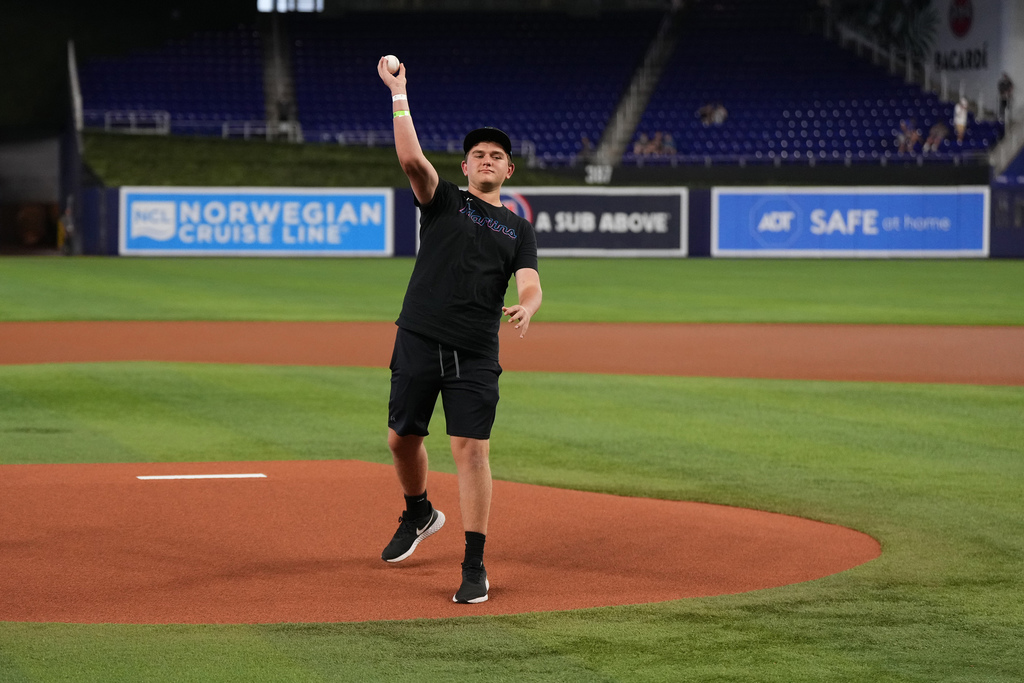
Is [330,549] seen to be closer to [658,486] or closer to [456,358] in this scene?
[456,358]

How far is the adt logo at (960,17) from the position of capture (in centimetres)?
4369

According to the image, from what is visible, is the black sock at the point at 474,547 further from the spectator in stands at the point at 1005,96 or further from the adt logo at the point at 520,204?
the spectator in stands at the point at 1005,96

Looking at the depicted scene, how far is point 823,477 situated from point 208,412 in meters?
5.47

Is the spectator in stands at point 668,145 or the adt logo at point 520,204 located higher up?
the spectator in stands at point 668,145

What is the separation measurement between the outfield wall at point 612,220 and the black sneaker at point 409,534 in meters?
32.5

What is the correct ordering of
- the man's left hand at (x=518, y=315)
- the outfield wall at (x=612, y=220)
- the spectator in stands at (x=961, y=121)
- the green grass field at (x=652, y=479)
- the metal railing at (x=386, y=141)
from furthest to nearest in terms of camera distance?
1. the metal railing at (x=386, y=141)
2. the spectator in stands at (x=961, y=121)
3. the outfield wall at (x=612, y=220)
4. the man's left hand at (x=518, y=315)
5. the green grass field at (x=652, y=479)

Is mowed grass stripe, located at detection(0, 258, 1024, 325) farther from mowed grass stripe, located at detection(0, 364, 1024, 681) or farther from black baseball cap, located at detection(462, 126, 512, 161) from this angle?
black baseball cap, located at detection(462, 126, 512, 161)

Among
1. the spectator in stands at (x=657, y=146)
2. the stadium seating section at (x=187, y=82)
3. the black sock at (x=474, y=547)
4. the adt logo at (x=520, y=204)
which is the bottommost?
the black sock at (x=474, y=547)

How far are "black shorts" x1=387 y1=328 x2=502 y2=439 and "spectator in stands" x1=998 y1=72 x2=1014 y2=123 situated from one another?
39.1m

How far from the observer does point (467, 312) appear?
19.3 feet

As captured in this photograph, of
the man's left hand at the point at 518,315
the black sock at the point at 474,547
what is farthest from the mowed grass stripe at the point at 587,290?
the man's left hand at the point at 518,315

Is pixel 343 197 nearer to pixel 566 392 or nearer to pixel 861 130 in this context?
pixel 861 130

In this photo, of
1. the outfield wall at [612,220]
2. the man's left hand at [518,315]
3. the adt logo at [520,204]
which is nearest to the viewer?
the man's left hand at [518,315]

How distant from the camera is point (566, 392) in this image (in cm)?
1338
